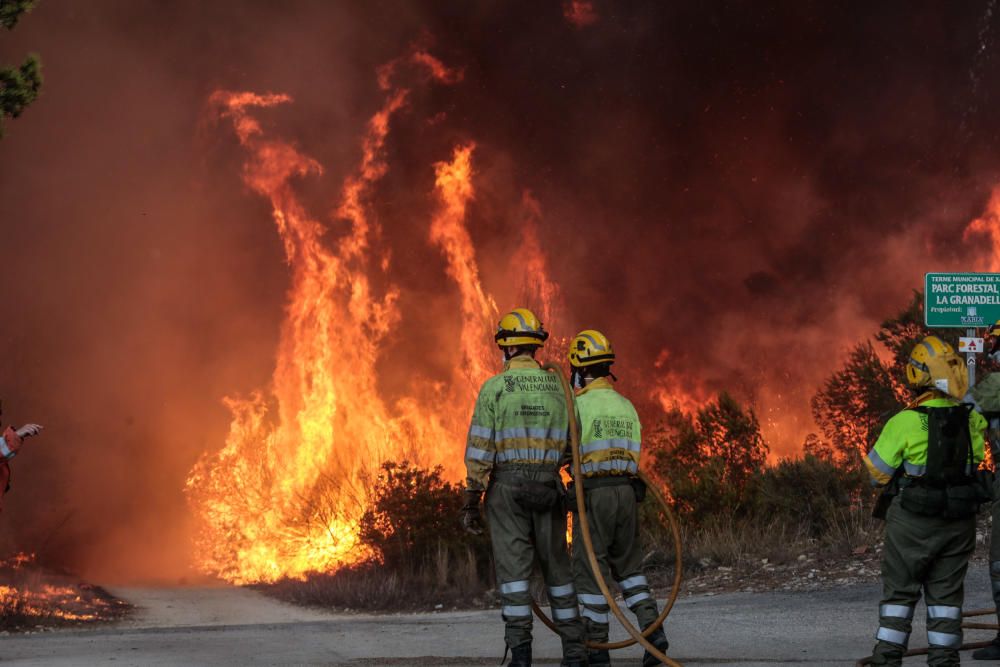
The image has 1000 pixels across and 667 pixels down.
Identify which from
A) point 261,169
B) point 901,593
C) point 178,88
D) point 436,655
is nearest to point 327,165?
point 261,169

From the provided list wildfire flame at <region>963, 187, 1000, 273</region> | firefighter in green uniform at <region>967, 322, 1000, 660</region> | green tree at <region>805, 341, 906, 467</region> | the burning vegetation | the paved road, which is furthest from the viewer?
wildfire flame at <region>963, 187, 1000, 273</region>

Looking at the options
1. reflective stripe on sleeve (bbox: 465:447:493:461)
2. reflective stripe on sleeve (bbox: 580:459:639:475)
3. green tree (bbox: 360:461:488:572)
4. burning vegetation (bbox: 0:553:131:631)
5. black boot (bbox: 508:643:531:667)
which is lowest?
burning vegetation (bbox: 0:553:131:631)

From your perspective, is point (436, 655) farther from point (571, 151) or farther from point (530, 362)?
point (571, 151)

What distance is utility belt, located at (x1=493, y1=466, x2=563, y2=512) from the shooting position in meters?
7.00

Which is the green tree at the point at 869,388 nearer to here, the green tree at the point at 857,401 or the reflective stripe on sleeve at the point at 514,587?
the green tree at the point at 857,401

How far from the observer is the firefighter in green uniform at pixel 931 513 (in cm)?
613

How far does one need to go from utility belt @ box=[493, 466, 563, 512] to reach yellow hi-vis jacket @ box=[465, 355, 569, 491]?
48mm

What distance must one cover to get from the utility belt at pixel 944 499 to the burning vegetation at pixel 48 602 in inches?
352

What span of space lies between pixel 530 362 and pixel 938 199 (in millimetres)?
29882

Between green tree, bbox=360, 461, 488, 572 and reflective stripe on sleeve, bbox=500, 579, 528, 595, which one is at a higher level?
green tree, bbox=360, 461, 488, 572

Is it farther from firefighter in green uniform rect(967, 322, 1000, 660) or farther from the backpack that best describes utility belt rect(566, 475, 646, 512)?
firefighter in green uniform rect(967, 322, 1000, 660)

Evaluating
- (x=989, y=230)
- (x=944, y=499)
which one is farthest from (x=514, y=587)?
(x=989, y=230)

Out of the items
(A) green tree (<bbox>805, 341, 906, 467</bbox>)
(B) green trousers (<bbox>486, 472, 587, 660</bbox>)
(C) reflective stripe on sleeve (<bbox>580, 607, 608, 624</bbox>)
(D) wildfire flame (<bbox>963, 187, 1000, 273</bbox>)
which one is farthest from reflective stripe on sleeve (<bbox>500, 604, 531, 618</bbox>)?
(D) wildfire flame (<bbox>963, 187, 1000, 273</bbox>)

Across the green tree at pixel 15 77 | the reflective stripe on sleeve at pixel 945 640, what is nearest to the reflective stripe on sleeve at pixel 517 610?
the reflective stripe on sleeve at pixel 945 640
